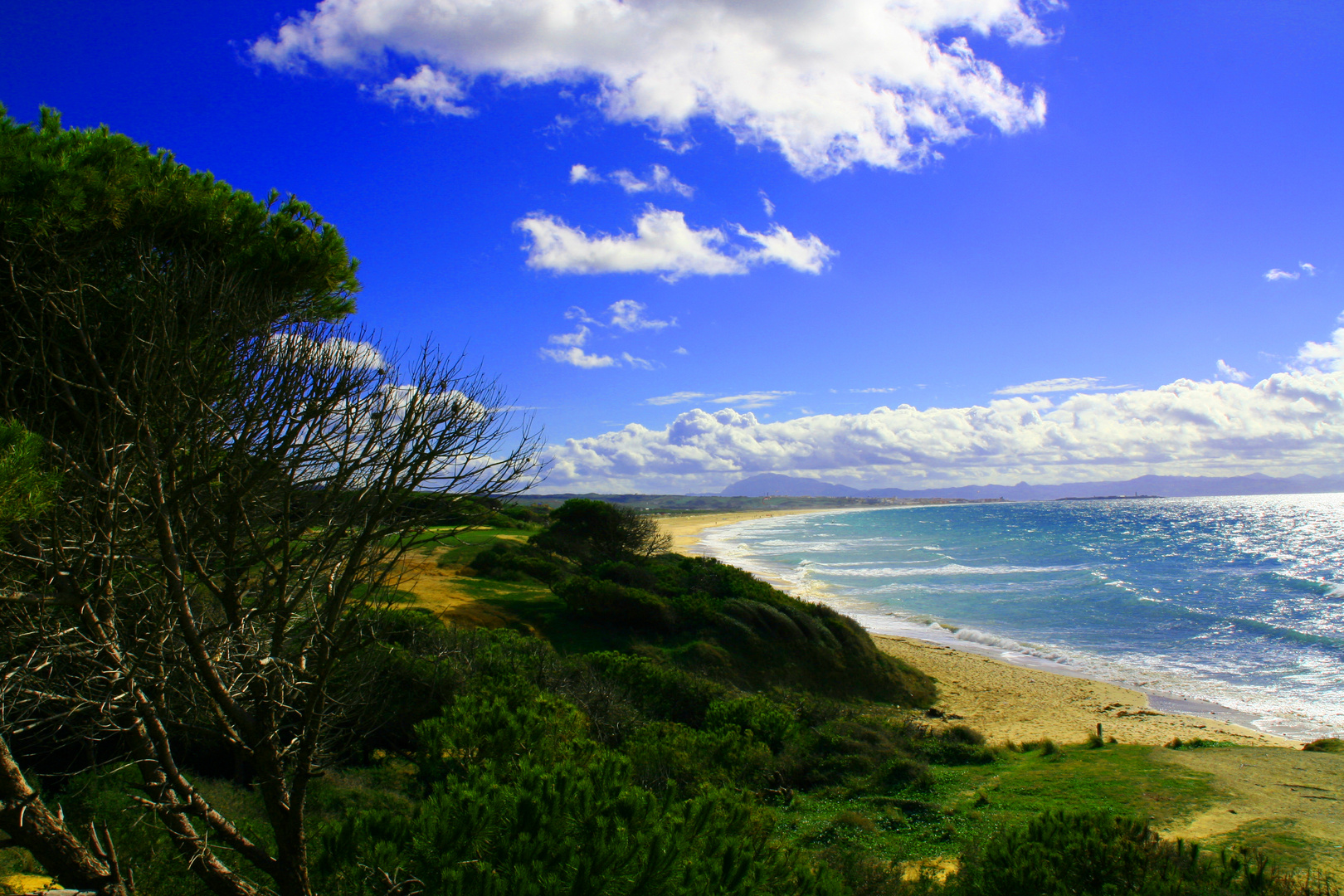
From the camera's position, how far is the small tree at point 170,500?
11.5ft

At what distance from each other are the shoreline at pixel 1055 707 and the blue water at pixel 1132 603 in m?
Result: 1.08

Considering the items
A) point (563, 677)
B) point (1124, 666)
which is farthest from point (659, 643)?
point (1124, 666)

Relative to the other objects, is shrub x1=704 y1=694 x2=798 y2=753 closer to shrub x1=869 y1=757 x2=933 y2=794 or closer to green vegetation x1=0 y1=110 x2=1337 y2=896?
shrub x1=869 y1=757 x2=933 y2=794

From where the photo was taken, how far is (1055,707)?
60.4ft

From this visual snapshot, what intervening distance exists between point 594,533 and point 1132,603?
86.1ft

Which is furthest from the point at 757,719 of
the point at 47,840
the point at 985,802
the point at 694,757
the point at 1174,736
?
the point at 1174,736

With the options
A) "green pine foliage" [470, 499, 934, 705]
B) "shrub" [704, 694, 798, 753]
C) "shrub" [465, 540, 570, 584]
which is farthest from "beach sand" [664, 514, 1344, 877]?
"shrub" [465, 540, 570, 584]

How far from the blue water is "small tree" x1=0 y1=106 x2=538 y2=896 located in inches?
852

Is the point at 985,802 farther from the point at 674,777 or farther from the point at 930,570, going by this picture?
the point at 930,570

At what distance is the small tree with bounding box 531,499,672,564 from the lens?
87.1 feet

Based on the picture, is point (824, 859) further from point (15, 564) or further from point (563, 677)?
point (15, 564)

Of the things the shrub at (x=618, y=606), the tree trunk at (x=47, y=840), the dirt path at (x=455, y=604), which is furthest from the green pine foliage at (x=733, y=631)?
the tree trunk at (x=47, y=840)

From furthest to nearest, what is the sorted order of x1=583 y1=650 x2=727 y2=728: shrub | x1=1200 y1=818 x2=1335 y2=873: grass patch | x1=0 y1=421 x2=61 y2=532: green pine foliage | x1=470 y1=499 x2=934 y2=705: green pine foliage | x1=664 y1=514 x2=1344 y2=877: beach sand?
1. x1=470 y1=499 x2=934 y2=705: green pine foliage
2. x1=583 y1=650 x2=727 y2=728: shrub
3. x1=664 y1=514 x2=1344 y2=877: beach sand
4. x1=1200 y1=818 x2=1335 y2=873: grass patch
5. x1=0 y1=421 x2=61 y2=532: green pine foliage

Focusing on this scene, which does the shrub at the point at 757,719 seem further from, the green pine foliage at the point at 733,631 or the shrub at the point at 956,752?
the green pine foliage at the point at 733,631
